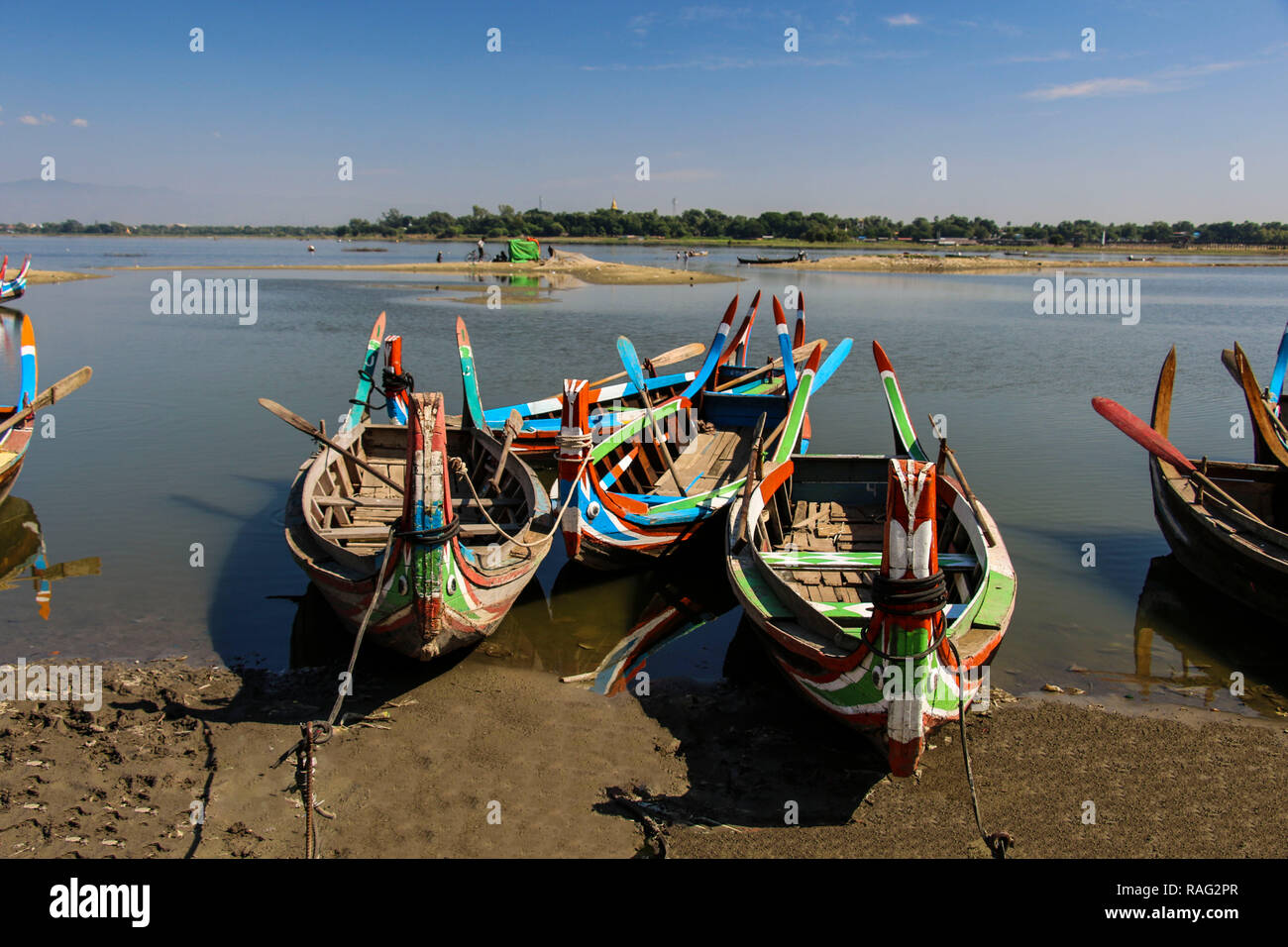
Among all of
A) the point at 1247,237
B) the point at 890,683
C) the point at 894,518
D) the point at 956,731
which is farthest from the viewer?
the point at 1247,237

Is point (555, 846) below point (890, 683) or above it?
below

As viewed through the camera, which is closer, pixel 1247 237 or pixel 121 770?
pixel 121 770

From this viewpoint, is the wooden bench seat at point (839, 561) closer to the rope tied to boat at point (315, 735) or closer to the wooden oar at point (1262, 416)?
the rope tied to boat at point (315, 735)

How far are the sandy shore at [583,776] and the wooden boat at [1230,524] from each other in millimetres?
2406

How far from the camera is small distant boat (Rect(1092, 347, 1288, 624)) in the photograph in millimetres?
9742

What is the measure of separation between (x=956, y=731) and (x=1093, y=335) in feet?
109

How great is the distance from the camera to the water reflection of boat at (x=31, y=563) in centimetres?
1091

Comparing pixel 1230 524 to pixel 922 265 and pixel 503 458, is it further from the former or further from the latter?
pixel 922 265

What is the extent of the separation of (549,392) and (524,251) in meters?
52.1

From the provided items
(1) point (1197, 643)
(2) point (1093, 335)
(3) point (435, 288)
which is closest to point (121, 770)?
(1) point (1197, 643)

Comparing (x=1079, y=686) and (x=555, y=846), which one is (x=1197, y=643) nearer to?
(x=1079, y=686)

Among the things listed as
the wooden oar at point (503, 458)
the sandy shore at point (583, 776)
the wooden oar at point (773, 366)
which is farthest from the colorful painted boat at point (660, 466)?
the sandy shore at point (583, 776)

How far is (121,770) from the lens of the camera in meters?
6.82

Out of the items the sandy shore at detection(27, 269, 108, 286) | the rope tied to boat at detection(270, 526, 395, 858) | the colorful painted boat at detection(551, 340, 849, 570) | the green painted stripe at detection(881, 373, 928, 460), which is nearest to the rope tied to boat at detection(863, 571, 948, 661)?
the rope tied to boat at detection(270, 526, 395, 858)
